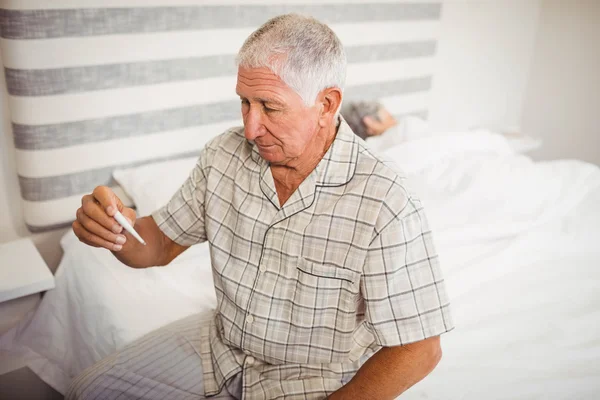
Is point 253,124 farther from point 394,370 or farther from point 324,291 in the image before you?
point 394,370

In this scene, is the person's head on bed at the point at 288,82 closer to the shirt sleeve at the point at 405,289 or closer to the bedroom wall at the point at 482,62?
the shirt sleeve at the point at 405,289

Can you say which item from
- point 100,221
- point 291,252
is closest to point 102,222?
point 100,221

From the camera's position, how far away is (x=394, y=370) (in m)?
0.98

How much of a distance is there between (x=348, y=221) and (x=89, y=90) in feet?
3.59

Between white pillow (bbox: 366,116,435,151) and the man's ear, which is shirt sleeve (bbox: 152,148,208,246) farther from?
white pillow (bbox: 366,116,435,151)

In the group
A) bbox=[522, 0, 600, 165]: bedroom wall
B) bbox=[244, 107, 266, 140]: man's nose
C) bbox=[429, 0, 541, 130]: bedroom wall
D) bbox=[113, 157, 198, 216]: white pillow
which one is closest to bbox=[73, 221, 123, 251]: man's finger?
bbox=[244, 107, 266, 140]: man's nose

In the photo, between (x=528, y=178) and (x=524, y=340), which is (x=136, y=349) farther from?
(x=528, y=178)

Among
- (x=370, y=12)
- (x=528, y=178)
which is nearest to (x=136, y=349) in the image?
(x=528, y=178)

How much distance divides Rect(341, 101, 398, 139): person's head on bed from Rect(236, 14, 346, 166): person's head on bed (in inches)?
52.6

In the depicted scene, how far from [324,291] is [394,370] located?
195 millimetres

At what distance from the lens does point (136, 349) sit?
1.22m

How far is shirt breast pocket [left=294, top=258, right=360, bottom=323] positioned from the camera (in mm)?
1047

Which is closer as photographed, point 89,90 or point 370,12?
point 89,90

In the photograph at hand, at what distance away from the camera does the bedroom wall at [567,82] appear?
321 centimetres
